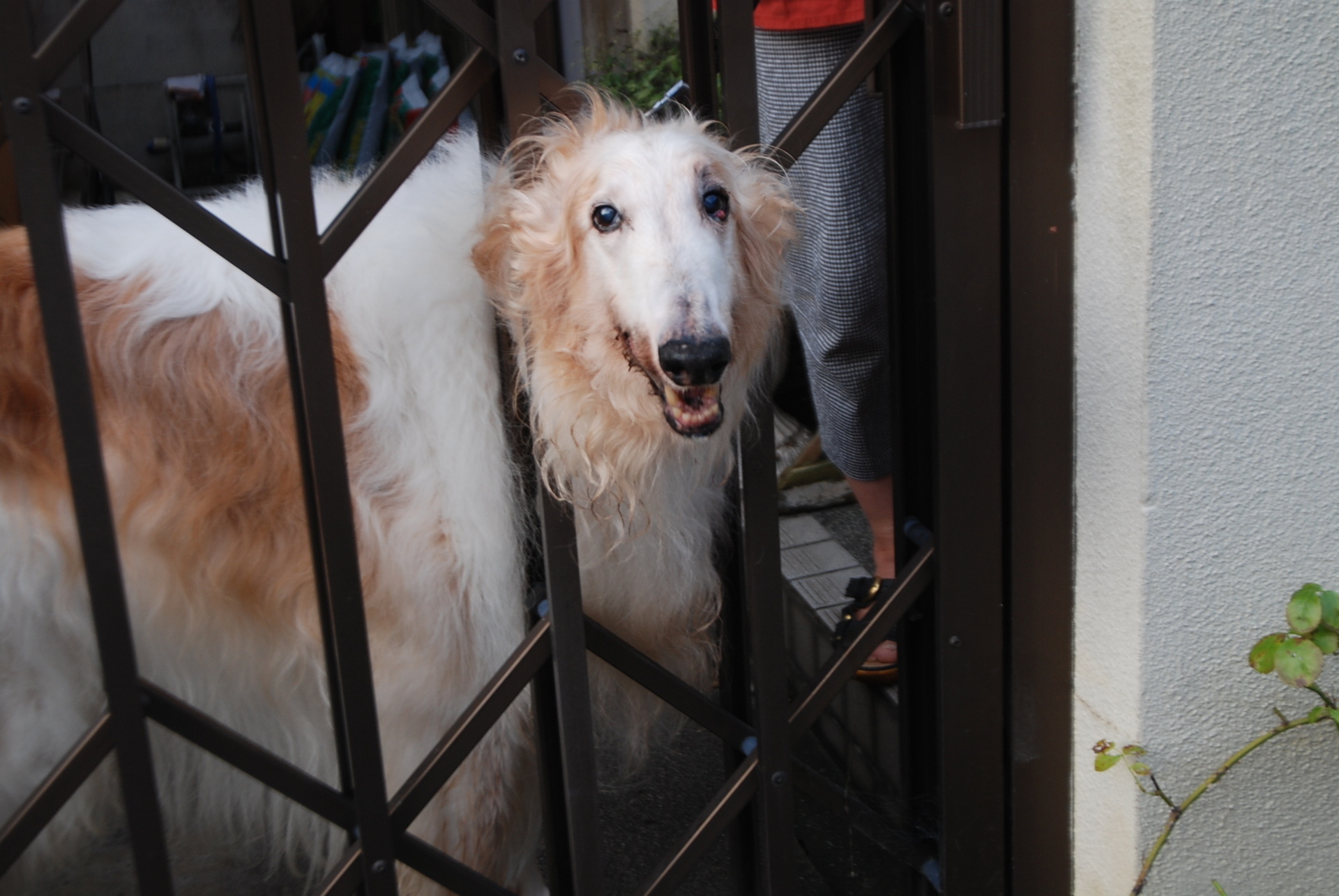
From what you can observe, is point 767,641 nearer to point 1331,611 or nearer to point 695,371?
point 695,371

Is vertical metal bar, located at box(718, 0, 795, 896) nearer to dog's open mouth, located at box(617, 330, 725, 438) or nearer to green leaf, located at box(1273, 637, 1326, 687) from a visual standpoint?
dog's open mouth, located at box(617, 330, 725, 438)

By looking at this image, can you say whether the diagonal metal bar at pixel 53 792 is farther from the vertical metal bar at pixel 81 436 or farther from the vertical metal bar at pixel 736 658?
the vertical metal bar at pixel 736 658

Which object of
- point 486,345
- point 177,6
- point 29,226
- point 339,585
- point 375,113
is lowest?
point 339,585

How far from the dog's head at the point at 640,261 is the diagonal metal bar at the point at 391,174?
11 cm

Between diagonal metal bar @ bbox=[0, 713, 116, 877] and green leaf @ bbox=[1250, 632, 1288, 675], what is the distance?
155 cm

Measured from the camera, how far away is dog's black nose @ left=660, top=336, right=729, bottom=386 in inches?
48.7

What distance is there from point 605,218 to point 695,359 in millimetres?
251

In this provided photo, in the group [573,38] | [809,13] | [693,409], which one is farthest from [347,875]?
[573,38]

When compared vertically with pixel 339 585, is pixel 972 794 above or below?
below

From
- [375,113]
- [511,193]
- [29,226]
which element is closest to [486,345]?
[511,193]

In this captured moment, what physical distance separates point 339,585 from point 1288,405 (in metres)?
1.39

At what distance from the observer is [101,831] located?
1944 millimetres

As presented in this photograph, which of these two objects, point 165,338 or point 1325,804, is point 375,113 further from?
point 1325,804

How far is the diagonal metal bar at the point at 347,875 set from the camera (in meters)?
1.47
